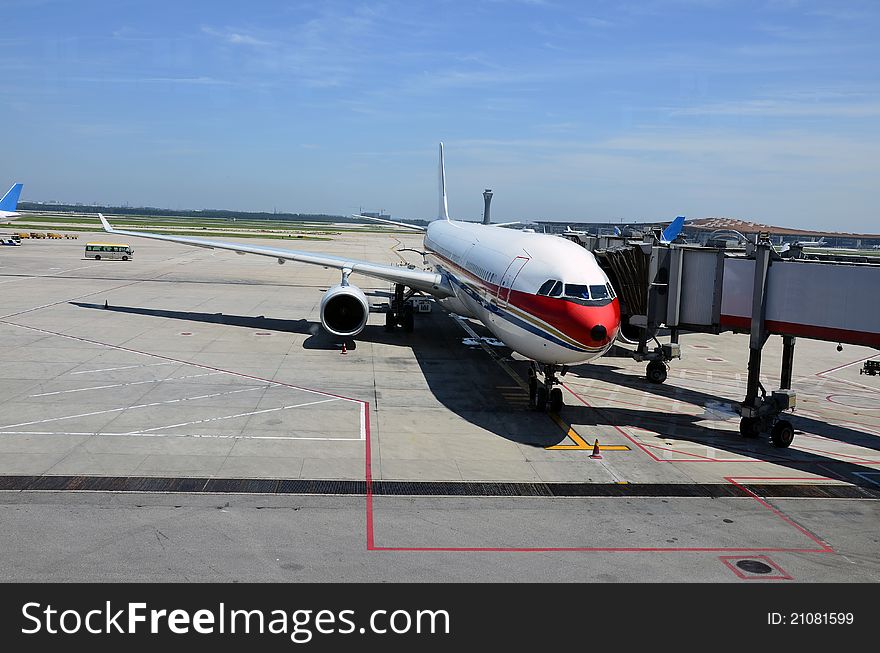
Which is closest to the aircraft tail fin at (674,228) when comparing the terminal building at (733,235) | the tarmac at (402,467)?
the terminal building at (733,235)

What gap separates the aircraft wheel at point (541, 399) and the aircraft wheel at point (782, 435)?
19.6 ft

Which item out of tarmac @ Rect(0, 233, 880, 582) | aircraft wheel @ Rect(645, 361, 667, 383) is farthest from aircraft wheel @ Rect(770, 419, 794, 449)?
aircraft wheel @ Rect(645, 361, 667, 383)

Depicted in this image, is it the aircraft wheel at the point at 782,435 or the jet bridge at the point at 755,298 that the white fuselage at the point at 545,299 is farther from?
the aircraft wheel at the point at 782,435

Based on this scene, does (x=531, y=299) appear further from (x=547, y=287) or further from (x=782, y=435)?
(x=782, y=435)

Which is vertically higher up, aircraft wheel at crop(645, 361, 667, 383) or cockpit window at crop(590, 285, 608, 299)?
cockpit window at crop(590, 285, 608, 299)

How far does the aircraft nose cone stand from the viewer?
18.0 m

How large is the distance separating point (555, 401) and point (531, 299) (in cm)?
329

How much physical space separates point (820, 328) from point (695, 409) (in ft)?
17.7

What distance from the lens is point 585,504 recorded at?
14352 mm

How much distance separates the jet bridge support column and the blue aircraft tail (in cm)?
9305

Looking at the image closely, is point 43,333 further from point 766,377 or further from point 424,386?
point 766,377

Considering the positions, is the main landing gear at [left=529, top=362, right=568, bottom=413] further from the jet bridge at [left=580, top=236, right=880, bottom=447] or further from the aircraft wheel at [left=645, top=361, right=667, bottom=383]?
the aircraft wheel at [left=645, top=361, right=667, bottom=383]

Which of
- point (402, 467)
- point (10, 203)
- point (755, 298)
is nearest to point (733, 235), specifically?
point (755, 298)
